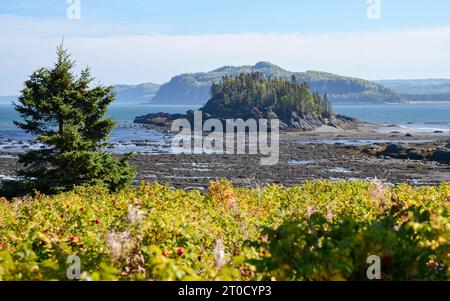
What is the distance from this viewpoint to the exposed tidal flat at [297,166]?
47.4 metres

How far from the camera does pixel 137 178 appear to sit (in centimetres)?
4756

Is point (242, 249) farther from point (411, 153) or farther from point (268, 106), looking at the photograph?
point (268, 106)

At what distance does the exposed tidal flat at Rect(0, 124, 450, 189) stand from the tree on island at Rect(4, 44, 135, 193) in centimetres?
1590

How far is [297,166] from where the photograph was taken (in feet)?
181

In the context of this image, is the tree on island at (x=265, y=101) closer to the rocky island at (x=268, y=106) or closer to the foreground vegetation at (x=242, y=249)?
the rocky island at (x=268, y=106)

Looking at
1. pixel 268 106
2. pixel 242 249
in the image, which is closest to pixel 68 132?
pixel 242 249

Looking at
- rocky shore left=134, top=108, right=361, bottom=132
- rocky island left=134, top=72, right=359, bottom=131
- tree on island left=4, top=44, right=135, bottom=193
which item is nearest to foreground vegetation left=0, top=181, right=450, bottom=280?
tree on island left=4, top=44, right=135, bottom=193

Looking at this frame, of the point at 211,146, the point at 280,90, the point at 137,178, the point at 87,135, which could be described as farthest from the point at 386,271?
the point at 280,90

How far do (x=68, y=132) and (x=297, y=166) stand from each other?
3240 centimetres

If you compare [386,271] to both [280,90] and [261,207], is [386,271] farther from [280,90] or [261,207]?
[280,90]

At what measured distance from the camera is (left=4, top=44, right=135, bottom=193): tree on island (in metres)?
26.4
